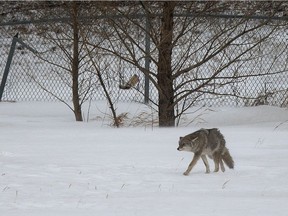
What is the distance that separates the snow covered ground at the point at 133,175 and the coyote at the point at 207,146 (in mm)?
143

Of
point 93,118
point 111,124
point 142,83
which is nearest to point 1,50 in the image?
point 142,83

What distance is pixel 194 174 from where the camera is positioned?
613 cm

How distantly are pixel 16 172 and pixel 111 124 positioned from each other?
5.29m

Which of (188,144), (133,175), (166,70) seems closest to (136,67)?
(166,70)

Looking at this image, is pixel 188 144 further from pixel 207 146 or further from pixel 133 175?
pixel 133 175

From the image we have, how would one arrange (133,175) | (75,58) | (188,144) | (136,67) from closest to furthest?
1. (133,175)
2. (188,144)
3. (75,58)
4. (136,67)

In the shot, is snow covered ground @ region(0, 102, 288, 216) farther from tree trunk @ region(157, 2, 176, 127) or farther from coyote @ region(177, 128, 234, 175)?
tree trunk @ region(157, 2, 176, 127)

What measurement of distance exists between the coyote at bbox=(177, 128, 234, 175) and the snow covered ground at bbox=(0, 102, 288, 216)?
0.47 feet

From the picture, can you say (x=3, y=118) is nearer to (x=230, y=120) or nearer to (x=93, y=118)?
(x=93, y=118)

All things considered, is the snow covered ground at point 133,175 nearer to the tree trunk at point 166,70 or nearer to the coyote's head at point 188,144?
the coyote's head at point 188,144

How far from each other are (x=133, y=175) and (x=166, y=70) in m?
4.70

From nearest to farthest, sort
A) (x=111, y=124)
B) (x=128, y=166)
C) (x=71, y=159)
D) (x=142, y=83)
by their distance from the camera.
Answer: (x=128, y=166) < (x=71, y=159) < (x=111, y=124) < (x=142, y=83)

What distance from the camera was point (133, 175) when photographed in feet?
19.4

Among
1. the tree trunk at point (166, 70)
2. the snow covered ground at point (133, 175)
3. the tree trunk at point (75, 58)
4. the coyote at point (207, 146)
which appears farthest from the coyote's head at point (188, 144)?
the tree trunk at point (75, 58)
